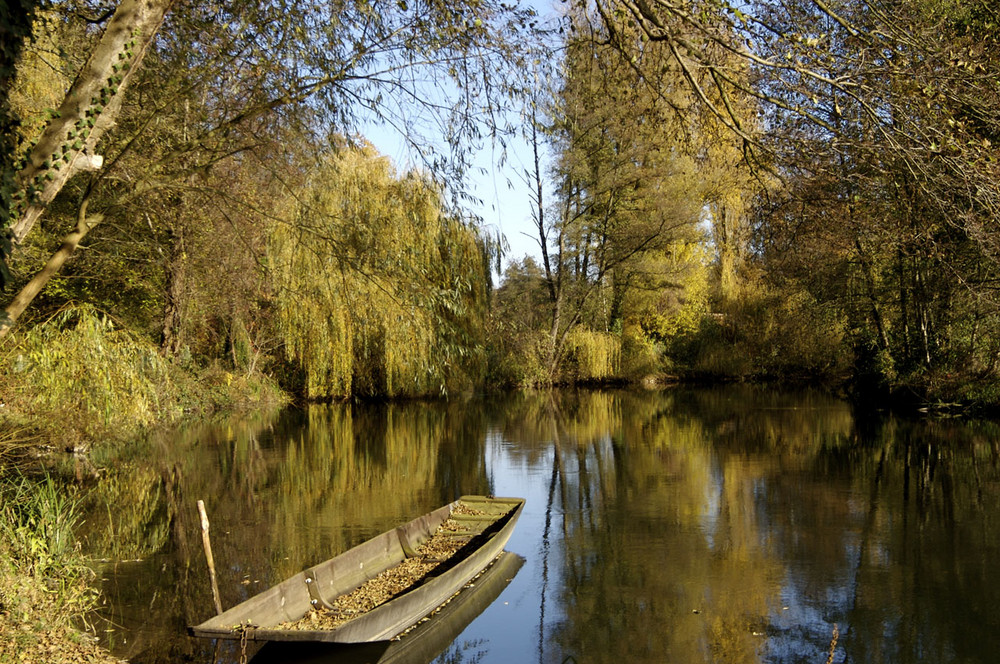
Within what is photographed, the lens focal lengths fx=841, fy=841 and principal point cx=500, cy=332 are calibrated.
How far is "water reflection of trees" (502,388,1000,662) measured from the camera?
6277 millimetres

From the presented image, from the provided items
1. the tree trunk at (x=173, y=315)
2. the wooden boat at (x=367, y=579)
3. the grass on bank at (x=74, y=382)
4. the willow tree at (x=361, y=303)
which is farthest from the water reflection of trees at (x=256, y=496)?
the tree trunk at (x=173, y=315)

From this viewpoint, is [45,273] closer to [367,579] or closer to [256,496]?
[367,579]

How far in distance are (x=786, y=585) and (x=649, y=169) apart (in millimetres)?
21139

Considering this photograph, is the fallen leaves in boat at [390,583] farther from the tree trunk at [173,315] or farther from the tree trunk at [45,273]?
the tree trunk at [173,315]

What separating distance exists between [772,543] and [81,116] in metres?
7.39

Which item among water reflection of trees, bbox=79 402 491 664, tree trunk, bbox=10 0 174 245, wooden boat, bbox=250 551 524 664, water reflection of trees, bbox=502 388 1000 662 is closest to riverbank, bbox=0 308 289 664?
water reflection of trees, bbox=79 402 491 664

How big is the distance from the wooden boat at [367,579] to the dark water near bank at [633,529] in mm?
396

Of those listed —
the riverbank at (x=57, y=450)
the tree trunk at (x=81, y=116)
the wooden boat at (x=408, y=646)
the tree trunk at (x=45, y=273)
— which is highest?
the tree trunk at (x=81, y=116)

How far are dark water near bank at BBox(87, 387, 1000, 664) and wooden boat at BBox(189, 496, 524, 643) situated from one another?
0.40 metres

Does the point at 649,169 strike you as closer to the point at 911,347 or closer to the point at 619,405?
the point at 619,405

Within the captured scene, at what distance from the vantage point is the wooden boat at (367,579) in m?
5.12

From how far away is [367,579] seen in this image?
700 centimetres

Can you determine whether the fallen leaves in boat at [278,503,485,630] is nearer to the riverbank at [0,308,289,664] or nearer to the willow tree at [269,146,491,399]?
the riverbank at [0,308,289,664]

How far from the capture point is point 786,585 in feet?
24.2
